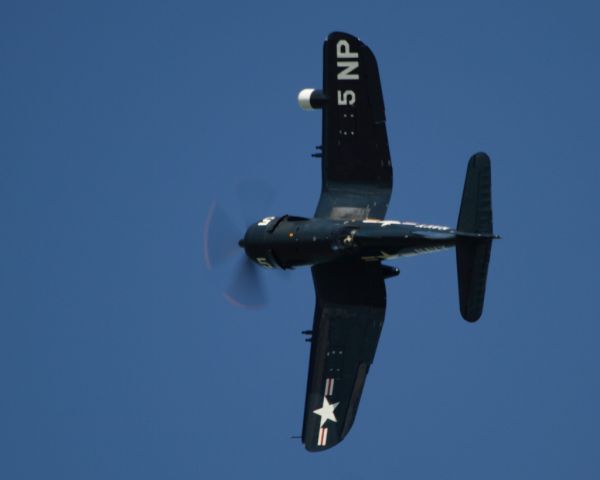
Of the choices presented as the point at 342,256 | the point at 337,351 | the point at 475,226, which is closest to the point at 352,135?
the point at 342,256

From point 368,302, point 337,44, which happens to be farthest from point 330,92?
point 368,302

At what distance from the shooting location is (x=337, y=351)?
72438 millimetres

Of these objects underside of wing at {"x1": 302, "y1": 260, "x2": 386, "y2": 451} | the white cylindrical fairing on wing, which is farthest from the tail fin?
the white cylindrical fairing on wing

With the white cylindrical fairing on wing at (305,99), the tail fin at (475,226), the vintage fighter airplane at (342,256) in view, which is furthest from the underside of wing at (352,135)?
the tail fin at (475,226)

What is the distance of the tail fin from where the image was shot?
68125 millimetres

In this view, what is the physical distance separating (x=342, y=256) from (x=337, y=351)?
3452mm

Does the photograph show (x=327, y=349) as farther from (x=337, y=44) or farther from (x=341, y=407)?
(x=337, y=44)

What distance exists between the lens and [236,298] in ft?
Answer: 237

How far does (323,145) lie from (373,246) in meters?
4.18

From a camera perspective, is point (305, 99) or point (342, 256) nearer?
point (342, 256)

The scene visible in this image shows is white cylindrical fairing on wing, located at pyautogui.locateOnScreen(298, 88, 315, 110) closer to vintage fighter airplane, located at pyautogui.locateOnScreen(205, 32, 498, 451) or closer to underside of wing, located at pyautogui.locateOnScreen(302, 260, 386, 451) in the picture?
vintage fighter airplane, located at pyautogui.locateOnScreen(205, 32, 498, 451)

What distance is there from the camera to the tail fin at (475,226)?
68.1 meters

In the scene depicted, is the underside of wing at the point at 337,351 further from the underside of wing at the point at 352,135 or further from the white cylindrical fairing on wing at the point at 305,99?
the white cylindrical fairing on wing at the point at 305,99

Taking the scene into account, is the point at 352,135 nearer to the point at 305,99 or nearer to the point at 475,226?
the point at 305,99
